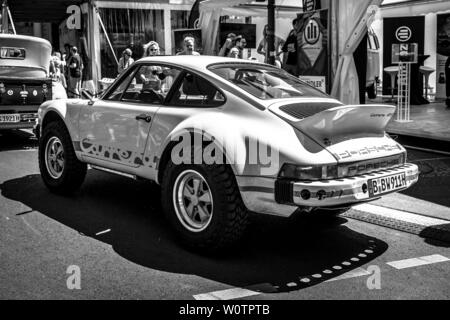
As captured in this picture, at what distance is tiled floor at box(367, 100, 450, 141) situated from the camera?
9492 mm

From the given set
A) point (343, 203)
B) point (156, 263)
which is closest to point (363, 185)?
point (343, 203)

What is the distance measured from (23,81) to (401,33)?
1240cm

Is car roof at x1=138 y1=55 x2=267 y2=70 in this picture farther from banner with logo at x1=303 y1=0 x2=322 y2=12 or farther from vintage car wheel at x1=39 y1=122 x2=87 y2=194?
banner with logo at x1=303 y1=0 x2=322 y2=12

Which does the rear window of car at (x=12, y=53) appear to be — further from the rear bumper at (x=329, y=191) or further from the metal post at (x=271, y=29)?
the rear bumper at (x=329, y=191)

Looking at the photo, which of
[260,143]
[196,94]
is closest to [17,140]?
[196,94]

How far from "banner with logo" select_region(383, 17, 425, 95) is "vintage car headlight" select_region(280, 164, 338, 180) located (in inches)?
582

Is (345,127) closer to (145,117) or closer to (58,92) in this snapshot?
(145,117)

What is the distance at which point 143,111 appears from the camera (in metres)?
4.92

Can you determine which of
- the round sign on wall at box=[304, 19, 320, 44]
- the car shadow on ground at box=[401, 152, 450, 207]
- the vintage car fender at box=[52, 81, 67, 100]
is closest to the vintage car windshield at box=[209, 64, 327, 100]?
the car shadow on ground at box=[401, 152, 450, 207]

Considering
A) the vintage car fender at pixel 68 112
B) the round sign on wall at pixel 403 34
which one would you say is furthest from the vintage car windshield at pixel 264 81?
the round sign on wall at pixel 403 34

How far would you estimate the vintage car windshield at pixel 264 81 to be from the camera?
15.0 ft

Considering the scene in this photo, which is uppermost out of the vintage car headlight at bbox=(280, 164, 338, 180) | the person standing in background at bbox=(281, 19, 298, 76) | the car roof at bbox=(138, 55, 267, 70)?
the person standing in background at bbox=(281, 19, 298, 76)

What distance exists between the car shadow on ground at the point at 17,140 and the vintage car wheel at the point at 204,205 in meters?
5.93
